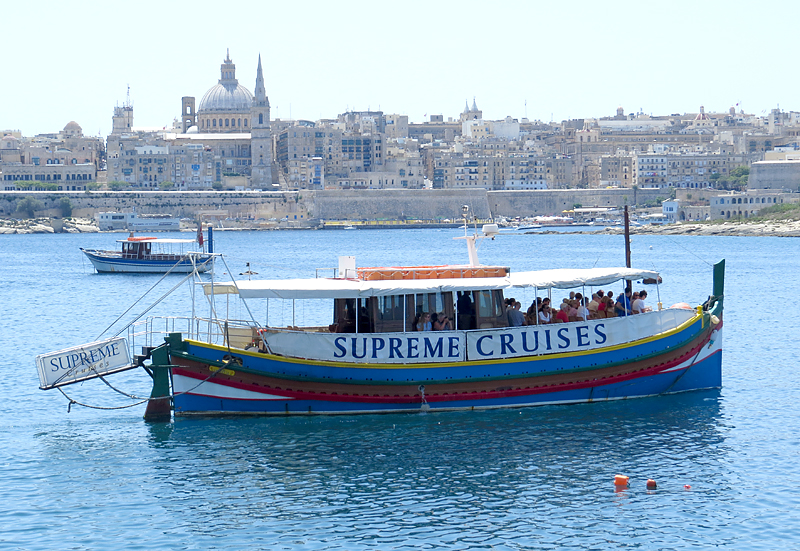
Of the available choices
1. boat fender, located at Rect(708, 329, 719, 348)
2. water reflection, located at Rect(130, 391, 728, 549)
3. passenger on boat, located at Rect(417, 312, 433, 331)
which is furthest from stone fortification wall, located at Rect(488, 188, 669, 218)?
passenger on boat, located at Rect(417, 312, 433, 331)

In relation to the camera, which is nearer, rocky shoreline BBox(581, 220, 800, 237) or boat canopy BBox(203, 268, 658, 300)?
boat canopy BBox(203, 268, 658, 300)

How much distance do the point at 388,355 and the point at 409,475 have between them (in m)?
2.97

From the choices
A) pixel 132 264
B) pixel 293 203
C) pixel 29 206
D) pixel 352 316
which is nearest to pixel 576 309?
pixel 352 316

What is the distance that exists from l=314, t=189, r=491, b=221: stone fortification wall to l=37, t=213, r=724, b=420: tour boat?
126150mm

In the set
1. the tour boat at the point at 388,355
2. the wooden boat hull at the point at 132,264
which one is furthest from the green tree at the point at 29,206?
the tour boat at the point at 388,355

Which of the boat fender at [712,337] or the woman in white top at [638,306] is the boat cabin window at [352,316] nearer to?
the woman in white top at [638,306]

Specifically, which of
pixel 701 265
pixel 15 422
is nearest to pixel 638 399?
pixel 15 422

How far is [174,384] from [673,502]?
781 cm

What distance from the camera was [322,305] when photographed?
35781 mm

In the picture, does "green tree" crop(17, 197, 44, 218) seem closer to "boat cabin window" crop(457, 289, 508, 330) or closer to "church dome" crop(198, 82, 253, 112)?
"church dome" crop(198, 82, 253, 112)

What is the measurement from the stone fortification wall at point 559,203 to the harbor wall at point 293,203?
0.86 ft

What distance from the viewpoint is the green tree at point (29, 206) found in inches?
5340

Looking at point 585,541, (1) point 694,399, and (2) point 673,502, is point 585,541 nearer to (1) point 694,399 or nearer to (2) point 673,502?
(2) point 673,502

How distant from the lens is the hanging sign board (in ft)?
55.9
